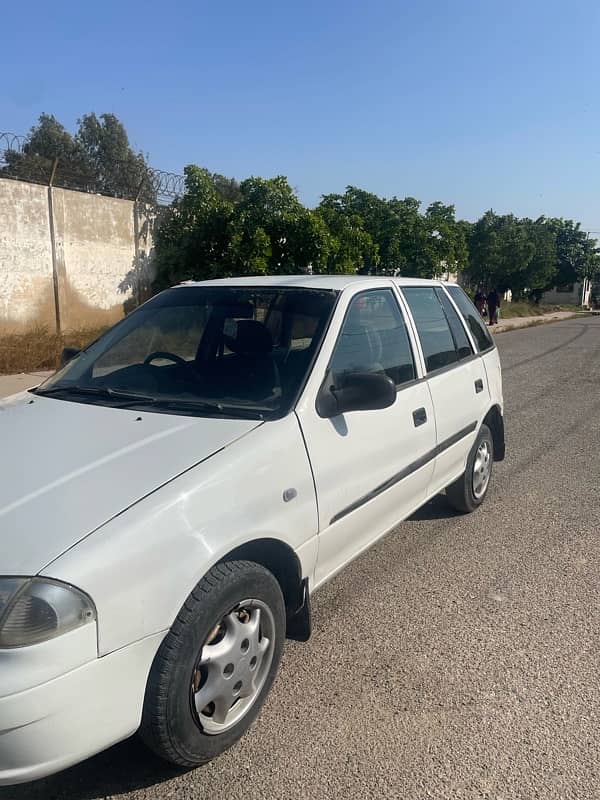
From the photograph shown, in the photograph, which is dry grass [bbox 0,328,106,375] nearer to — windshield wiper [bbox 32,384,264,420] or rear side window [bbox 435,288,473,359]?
windshield wiper [bbox 32,384,264,420]

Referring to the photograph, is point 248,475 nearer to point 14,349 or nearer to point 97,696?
point 97,696

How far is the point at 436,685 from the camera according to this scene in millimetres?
2990

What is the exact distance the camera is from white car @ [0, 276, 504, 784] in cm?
197

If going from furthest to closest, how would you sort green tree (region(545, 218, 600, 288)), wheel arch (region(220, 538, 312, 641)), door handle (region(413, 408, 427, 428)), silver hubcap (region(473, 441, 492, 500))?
green tree (region(545, 218, 600, 288)), silver hubcap (region(473, 441, 492, 500)), door handle (region(413, 408, 427, 428)), wheel arch (region(220, 538, 312, 641))

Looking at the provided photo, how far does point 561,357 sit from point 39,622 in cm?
1632

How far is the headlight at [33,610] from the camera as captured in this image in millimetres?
1905

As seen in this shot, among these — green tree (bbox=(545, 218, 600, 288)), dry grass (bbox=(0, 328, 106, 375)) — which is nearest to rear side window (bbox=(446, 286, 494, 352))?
dry grass (bbox=(0, 328, 106, 375))

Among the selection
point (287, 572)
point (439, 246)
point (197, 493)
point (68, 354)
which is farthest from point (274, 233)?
point (197, 493)

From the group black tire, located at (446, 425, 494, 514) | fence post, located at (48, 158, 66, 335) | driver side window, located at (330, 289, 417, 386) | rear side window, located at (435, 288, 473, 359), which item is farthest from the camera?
fence post, located at (48, 158, 66, 335)

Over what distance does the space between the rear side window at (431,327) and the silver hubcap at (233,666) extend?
2.05m

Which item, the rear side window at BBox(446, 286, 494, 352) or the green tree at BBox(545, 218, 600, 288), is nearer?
the rear side window at BBox(446, 286, 494, 352)

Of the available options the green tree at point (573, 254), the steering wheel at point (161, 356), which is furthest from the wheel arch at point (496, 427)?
the green tree at point (573, 254)

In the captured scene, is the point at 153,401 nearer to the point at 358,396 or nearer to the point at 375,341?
the point at 358,396

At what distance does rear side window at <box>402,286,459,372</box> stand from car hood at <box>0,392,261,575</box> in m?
1.75
